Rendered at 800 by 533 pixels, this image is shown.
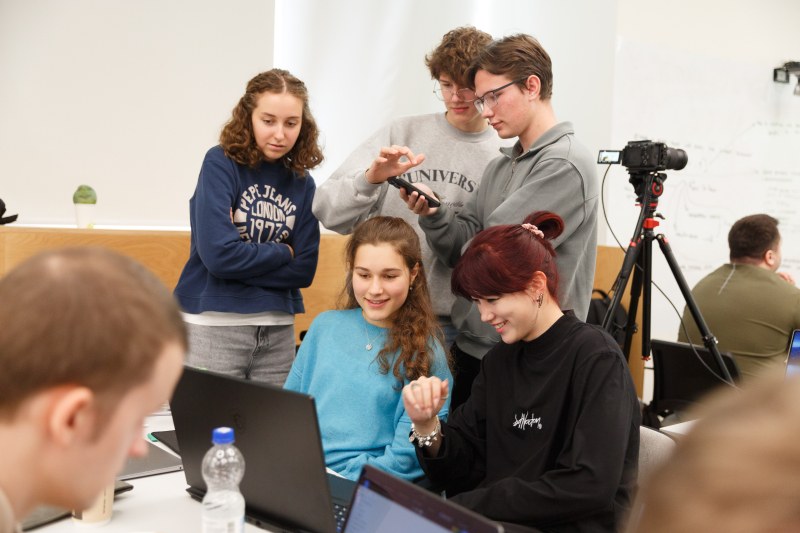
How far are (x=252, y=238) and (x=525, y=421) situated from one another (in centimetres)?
Answer: 102

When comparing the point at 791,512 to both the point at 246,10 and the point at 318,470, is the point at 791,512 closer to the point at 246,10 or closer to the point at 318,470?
the point at 318,470

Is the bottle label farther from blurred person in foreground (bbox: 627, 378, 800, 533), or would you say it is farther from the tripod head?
the tripod head

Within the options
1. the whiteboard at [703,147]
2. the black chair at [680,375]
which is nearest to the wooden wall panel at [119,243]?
the black chair at [680,375]

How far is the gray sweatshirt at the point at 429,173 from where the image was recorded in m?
1.92

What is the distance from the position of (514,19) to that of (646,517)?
11.0 feet

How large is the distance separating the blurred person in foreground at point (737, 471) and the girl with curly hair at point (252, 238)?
1585mm

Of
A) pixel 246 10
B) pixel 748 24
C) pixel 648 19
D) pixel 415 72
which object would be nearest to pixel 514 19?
pixel 415 72

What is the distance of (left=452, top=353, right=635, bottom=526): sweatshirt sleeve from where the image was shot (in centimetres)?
118

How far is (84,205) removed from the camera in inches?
100

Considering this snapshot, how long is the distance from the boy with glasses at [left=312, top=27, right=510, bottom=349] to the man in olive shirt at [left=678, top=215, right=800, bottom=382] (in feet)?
5.06

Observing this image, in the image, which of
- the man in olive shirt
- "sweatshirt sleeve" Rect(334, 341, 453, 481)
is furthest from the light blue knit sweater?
the man in olive shirt

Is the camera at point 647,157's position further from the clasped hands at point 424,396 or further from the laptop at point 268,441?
the laptop at point 268,441

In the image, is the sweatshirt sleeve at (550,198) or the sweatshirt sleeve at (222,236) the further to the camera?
the sweatshirt sleeve at (222,236)

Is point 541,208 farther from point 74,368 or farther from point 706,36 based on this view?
point 706,36
